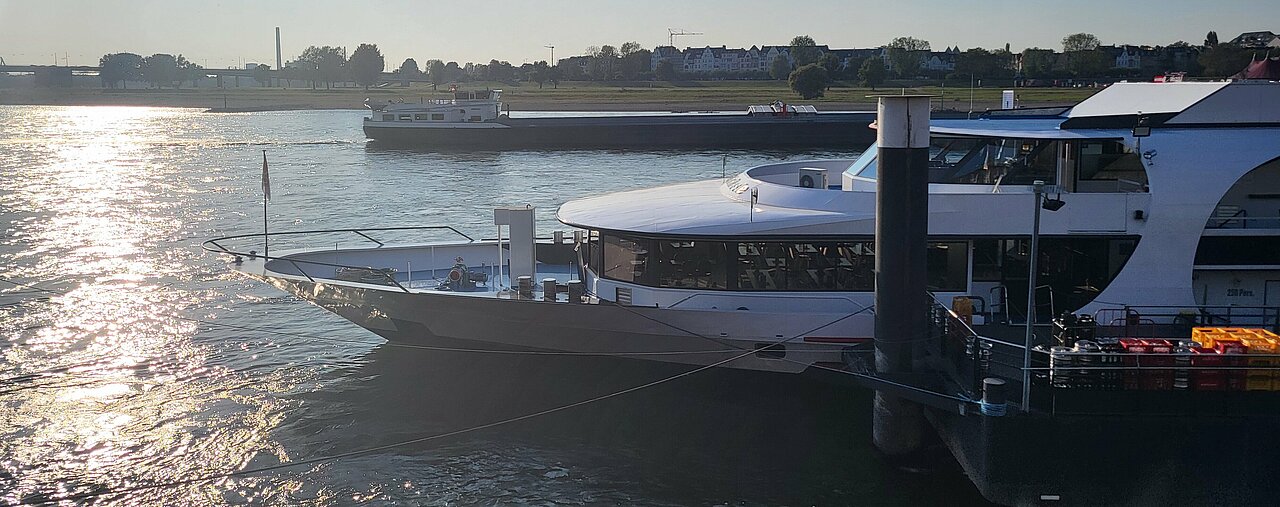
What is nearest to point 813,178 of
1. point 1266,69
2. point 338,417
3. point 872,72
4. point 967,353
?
point 967,353

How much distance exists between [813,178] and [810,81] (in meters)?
97.9

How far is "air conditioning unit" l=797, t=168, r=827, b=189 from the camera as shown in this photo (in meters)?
16.7

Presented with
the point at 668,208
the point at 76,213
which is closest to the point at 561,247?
the point at 668,208

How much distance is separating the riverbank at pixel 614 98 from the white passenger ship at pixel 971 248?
243 feet

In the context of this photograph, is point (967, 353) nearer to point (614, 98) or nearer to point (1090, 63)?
point (1090, 63)

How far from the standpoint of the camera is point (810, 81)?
113m

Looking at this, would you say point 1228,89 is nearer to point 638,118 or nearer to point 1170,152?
point 1170,152

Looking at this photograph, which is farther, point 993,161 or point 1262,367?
point 993,161

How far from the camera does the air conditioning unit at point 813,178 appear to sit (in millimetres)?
16719

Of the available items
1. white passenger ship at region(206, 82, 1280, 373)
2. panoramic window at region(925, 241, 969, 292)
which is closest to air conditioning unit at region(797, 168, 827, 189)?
white passenger ship at region(206, 82, 1280, 373)

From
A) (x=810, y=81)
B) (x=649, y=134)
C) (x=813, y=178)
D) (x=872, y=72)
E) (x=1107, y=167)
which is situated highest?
(x=872, y=72)

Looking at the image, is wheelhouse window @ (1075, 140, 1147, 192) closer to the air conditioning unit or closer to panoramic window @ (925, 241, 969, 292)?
panoramic window @ (925, 241, 969, 292)

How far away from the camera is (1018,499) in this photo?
36.6ft

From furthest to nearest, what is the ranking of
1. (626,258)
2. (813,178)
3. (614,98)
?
(614,98)
(813,178)
(626,258)
